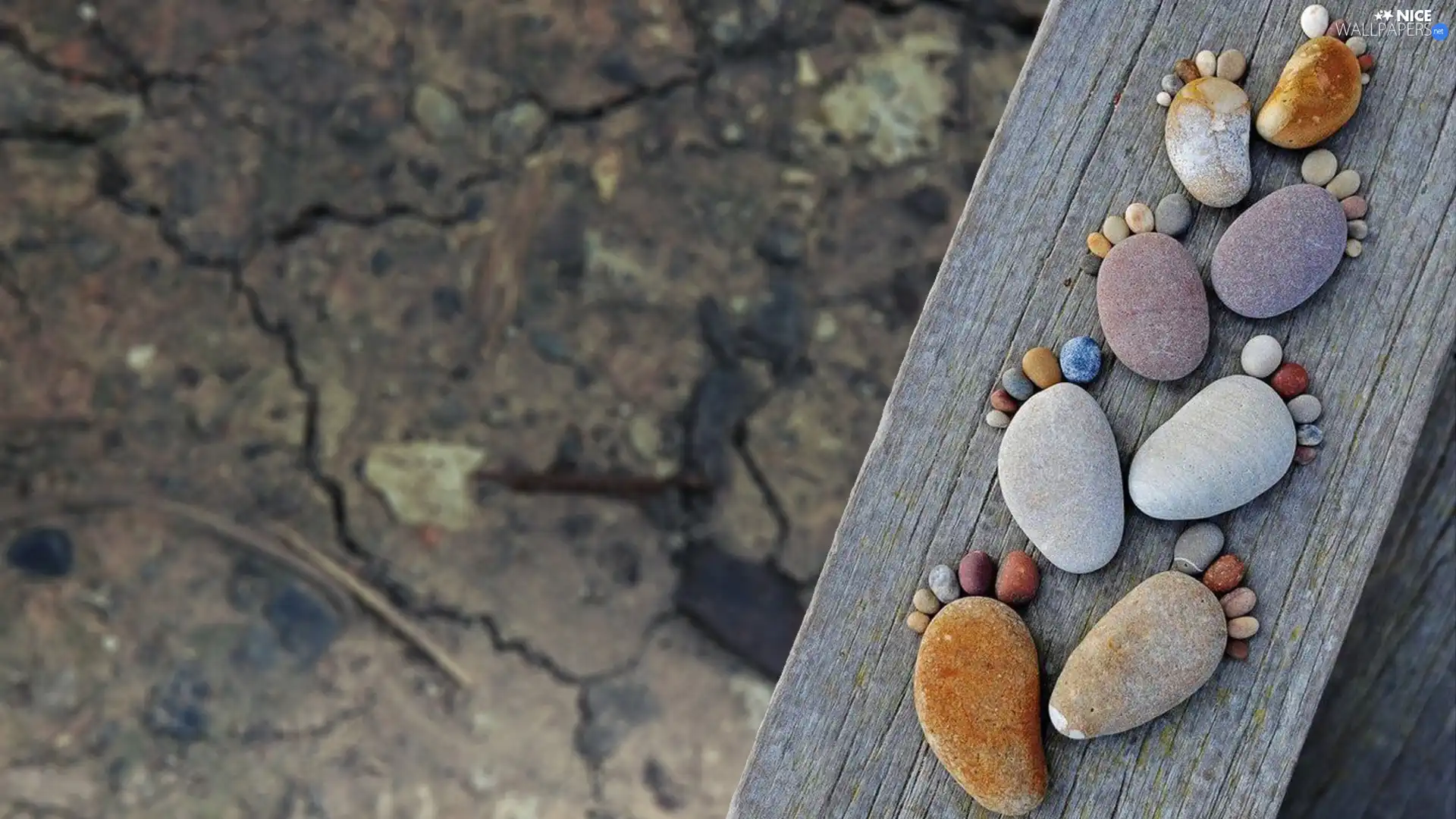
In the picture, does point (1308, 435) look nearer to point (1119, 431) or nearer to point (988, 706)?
point (1119, 431)

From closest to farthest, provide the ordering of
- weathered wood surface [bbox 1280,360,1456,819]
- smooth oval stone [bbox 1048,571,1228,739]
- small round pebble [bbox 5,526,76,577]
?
smooth oval stone [bbox 1048,571,1228,739], weathered wood surface [bbox 1280,360,1456,819], small round pebble [bbox 5,526,76,577]

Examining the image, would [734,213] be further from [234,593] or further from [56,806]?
[56,806]

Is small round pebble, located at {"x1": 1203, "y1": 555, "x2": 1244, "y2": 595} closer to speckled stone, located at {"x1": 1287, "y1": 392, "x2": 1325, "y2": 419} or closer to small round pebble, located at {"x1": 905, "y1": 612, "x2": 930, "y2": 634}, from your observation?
speckled stone, located at {"x1": 1287, "y1": 392, "x2": 1325, "y2": 419}

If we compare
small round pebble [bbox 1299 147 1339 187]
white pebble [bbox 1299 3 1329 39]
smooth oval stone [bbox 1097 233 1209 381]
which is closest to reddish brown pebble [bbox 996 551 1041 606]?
smooth oval stone [bbox 1097 233 1209 381]

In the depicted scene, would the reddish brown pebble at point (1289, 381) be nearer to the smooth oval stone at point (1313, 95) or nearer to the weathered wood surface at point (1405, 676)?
the smooth oval stone at point (1313, 95)

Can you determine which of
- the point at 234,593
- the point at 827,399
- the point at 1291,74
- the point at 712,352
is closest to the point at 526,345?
the point at 712,352

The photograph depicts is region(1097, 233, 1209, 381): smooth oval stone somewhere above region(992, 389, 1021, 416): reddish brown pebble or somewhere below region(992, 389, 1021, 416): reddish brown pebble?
above

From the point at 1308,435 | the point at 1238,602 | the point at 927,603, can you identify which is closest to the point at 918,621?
the point at 927,603
